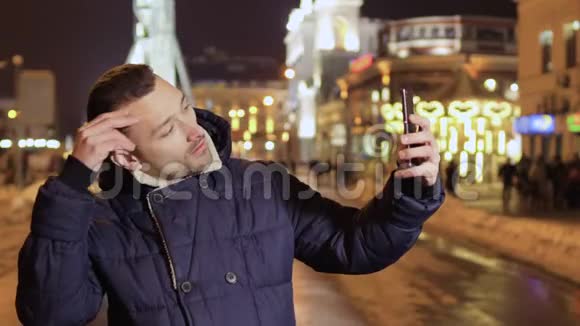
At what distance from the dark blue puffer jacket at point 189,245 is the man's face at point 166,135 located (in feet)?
0.22

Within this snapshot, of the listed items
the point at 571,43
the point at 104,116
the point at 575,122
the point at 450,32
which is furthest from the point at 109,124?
the point at 450,32

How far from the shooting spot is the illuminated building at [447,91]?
29.9 m

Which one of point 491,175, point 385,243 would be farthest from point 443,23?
point 385,243

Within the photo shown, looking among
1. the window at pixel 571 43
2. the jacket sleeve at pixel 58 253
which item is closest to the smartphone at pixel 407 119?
the jacket sleeve at pixel 58 253

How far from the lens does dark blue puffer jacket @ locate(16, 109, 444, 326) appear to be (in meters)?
2.30

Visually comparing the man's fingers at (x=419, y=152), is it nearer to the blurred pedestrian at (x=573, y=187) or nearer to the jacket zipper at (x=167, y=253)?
the jacket zipper at (x=167, y=253)

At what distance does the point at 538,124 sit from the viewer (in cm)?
3278

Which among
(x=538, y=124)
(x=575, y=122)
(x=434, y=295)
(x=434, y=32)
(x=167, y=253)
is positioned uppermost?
(x=434, y=32)

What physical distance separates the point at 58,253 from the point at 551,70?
34.5 meters

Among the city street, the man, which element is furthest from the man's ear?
the city street

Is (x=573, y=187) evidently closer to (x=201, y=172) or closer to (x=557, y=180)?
(x=557, y=180)

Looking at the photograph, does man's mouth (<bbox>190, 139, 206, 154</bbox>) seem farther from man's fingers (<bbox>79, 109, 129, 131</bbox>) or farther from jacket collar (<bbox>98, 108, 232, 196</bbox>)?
man's fingers (<bbox>79, 109, 129, 131</bbox>)

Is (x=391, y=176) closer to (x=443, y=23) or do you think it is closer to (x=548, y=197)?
(x=548, y=197)

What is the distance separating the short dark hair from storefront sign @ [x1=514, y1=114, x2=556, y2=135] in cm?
3165
